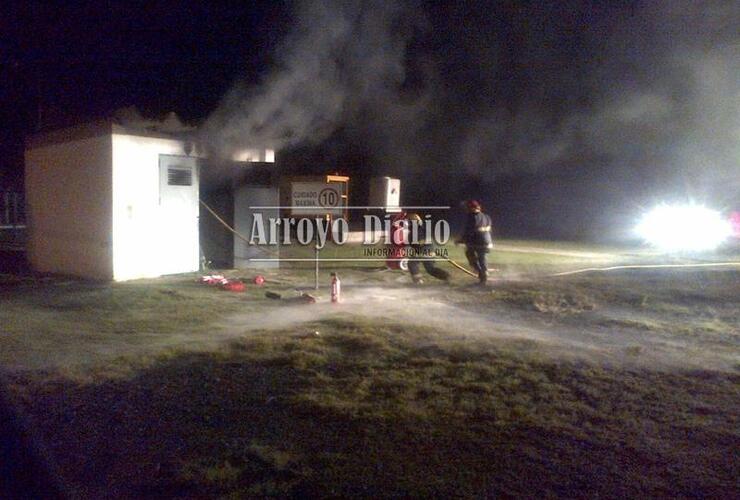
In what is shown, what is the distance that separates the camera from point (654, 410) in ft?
20.0

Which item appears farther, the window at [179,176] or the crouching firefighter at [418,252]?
the crouching firefighter at [418,252]

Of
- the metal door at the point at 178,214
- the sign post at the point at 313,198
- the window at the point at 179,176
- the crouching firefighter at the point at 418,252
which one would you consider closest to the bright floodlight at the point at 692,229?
the crouching firefighter at the point at 418,252

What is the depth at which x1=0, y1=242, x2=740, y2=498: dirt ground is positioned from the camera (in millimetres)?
4816

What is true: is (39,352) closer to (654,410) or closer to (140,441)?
(140,441)

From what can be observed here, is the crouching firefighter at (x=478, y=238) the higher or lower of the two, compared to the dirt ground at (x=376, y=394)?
higher

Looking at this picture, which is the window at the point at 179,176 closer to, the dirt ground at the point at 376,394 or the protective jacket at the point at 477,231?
→ the dirt ground at the point at 376,394

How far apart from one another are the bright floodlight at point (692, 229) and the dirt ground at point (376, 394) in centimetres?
1164

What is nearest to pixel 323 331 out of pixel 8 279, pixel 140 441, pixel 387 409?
pixel 387 409

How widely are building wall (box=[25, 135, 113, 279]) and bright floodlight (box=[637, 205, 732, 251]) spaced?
57.1 feet

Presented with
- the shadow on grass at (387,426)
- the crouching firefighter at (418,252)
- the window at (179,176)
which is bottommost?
the shadow on grass at (387,426)

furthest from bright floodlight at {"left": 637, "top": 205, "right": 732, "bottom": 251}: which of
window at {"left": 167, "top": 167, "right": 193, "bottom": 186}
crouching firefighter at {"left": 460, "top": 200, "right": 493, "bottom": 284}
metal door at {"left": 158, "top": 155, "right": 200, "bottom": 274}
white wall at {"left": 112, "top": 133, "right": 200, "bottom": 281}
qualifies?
white wall at {"left": 112, "top": 133, "right": 200, "bottom": 281}

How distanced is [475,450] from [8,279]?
1165 centimetres

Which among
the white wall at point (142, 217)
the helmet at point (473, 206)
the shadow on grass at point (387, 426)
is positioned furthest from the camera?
the helmet at point (473, 206)

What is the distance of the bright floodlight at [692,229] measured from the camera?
2269 cm
